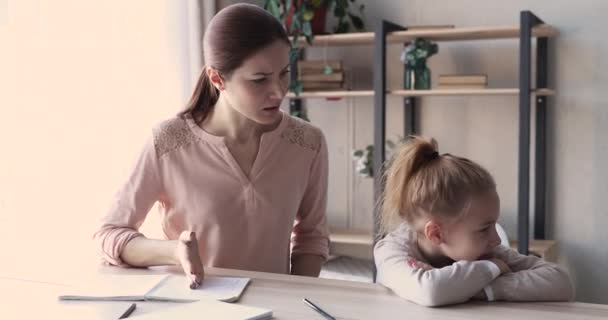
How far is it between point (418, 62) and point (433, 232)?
188 centimetres

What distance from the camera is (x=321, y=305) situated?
4.10 feet

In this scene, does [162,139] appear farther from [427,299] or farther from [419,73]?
[419,73]

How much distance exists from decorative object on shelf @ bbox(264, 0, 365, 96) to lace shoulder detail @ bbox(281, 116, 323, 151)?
1.51 meters

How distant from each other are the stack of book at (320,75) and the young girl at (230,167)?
155cm

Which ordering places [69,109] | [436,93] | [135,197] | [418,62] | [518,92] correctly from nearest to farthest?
1. [135,197]
2. [69,109]
3. [518,92]
4. [436,93]
5. [418,62]

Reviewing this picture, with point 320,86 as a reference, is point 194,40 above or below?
above

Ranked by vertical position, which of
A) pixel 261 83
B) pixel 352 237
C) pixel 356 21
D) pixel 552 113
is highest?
pixel 356 21

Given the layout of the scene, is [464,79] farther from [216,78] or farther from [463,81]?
[216,78]

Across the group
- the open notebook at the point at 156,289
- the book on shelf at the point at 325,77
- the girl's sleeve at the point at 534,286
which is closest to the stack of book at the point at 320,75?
the book on shelf at the point at 325,77

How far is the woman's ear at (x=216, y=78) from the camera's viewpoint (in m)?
1.64

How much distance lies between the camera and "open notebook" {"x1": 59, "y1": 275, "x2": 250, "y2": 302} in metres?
1.30

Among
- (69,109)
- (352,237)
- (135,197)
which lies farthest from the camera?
(352,237)

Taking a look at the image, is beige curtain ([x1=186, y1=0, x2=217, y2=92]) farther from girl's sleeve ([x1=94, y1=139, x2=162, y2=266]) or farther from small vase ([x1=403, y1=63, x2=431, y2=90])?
girl's sleeve ([x1=94, y1=139, x2=162, y2=266])

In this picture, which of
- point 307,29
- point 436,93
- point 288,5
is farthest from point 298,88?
point 436,93
